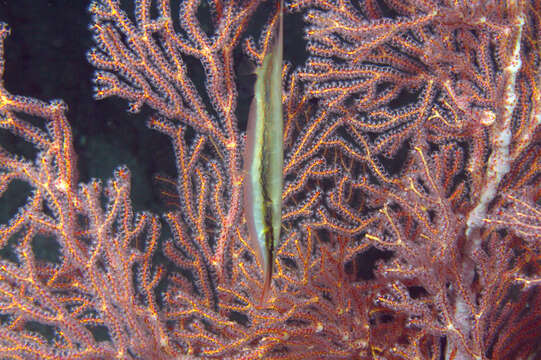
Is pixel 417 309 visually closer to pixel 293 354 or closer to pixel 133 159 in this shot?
pixel 293 354

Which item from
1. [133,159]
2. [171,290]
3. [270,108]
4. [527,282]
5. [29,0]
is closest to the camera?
[270,108]

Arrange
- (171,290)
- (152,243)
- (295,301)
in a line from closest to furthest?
(295,301) → (152,243) → (171,290)

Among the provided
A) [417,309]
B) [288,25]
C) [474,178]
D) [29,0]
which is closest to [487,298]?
[417,309]

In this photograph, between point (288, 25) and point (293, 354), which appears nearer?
point (293, 354)

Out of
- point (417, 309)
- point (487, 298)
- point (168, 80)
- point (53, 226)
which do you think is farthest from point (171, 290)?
point (487, 298)

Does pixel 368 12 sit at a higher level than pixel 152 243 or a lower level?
higher

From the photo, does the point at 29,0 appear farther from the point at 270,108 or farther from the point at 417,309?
the point at 417,309

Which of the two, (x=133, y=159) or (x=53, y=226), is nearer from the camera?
(x=53, y=226)

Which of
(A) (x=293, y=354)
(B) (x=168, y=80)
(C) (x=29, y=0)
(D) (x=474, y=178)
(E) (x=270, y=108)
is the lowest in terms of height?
(A) (x=293, y=354)

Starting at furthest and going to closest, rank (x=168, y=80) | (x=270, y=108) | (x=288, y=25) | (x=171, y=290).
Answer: (x=288, y=25) → (x=171, y=290) → (x=168, y=80) → (x=270, y=108)
